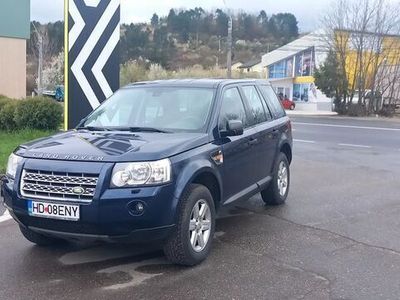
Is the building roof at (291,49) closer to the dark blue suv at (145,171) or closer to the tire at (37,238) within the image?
the dark blue suv at (145,171)

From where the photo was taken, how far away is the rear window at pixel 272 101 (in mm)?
7395

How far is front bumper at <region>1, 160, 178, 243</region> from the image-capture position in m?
4.42

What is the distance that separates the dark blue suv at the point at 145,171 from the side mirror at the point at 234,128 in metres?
0.01

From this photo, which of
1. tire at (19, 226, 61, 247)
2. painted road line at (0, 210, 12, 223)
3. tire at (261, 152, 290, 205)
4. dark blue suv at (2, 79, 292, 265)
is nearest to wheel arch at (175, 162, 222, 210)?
dark blue suv at (2, 79, 292, 265)

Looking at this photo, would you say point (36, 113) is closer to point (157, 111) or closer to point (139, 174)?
point (157, 111)

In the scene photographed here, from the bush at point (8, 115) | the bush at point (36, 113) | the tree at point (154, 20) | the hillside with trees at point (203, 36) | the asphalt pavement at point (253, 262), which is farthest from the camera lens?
the tree at point (154, 20)

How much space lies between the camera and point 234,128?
5523 mm

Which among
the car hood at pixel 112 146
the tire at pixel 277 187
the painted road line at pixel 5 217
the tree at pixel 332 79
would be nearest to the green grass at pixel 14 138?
the painted road line at pixel 5 217

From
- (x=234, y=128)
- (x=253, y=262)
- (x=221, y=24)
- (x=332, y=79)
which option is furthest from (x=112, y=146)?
(x=221, y=24)

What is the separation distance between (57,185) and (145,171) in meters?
0.75

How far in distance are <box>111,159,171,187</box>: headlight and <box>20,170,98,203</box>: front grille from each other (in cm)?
19

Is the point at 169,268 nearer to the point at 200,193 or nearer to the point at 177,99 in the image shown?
the point at 200,193

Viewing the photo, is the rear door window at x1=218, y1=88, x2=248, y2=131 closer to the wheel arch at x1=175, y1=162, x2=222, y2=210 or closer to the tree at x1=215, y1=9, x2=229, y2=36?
the wheel arch at x1=175, y1=162, x2=222, y2=210

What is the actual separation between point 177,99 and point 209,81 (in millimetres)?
502
